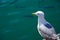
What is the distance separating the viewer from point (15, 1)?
35.4ft

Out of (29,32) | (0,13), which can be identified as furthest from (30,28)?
(0,13)

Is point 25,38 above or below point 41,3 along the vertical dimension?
below

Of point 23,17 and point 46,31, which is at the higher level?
point 23,17

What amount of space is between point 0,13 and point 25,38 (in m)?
2.11

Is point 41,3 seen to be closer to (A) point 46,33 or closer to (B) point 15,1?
(B) point 15,1

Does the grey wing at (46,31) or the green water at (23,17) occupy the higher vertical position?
the green water at (23,17)

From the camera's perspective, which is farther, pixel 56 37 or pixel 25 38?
pixel 25 38

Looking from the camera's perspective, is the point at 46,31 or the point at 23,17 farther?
the point at 23,17

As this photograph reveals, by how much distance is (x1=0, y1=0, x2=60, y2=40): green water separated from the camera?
7.93m

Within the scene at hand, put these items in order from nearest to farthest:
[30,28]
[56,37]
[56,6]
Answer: [56,37] → [30,28] → [56,6]

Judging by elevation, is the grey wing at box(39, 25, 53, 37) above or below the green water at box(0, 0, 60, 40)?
below

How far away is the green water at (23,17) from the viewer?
7.93 metres

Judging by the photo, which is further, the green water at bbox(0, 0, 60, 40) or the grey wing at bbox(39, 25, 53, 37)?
the green water at bbox(0, 0, 60, 40)

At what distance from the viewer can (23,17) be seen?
9.09 m
